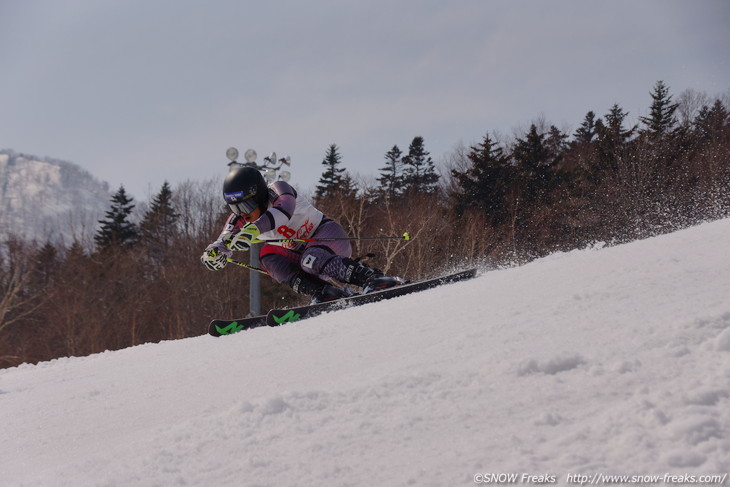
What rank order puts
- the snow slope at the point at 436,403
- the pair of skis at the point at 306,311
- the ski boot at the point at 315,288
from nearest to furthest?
the snow slope at the point at 436,403 < the pair of skis at the point at 306,311 < the ski boot at the point at 315,288

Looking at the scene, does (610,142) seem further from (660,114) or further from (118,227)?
(118,227)

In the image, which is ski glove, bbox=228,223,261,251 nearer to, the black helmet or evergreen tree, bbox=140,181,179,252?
the black helmet

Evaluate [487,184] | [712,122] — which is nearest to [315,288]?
[487,184]

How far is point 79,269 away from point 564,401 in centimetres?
3494

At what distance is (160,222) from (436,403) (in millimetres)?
41072

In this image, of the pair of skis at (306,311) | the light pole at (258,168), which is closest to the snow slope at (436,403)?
the pair of skis at (306,311)

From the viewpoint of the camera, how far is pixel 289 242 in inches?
227

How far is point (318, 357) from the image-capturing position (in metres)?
2.76

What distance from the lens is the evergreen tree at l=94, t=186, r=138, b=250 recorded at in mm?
37719

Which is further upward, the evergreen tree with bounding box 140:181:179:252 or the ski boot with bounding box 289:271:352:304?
the evergreen tree with bounding box 140:181:179:252

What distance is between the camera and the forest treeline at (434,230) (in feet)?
72.9

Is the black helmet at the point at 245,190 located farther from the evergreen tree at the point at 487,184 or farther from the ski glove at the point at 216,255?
the evergreen tree at the point at 487,184

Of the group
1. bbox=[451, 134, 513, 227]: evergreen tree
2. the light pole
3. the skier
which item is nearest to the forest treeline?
bbox=[451, 134, 513, 227]: evergreen tree

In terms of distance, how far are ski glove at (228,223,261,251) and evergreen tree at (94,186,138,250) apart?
35.5 metres
